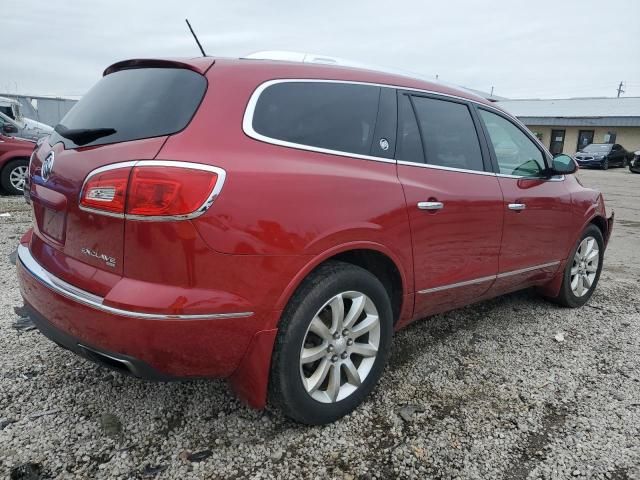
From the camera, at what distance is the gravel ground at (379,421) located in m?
2.15

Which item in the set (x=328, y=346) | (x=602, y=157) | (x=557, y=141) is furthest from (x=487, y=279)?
(x=557, y=141)

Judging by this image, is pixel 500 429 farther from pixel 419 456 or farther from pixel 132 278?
pixel 132 278

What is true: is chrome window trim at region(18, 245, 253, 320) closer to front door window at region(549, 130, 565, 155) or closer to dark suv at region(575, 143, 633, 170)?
dark suv at region(575, 143, 633, 170)

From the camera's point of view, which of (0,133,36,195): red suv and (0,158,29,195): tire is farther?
(0,158,29,195): tire

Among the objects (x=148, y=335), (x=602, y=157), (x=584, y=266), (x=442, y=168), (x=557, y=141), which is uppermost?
(x=557, y=141)

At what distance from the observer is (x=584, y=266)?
14.1 feet

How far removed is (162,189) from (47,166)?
82 centimetres

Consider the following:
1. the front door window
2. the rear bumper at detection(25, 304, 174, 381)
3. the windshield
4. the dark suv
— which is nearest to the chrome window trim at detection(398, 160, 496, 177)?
the rear bumper at detection(25, 304, 174, 381)

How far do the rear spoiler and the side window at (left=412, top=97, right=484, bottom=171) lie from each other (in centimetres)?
121

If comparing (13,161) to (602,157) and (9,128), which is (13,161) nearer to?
(9,128)

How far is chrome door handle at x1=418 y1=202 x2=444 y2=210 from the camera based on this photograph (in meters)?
2.62

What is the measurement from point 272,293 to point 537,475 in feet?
4.62

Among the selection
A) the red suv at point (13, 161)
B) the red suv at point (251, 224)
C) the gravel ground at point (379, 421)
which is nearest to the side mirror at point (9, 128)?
the red suv at point (13, 161)

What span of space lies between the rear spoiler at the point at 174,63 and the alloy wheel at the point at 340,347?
3.87ft
